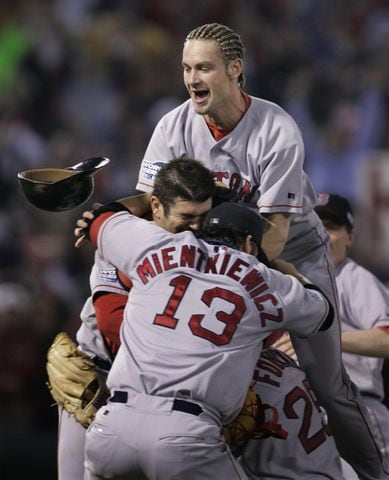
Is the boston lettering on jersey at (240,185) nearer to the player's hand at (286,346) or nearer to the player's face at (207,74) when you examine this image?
the player's face at (207,74)

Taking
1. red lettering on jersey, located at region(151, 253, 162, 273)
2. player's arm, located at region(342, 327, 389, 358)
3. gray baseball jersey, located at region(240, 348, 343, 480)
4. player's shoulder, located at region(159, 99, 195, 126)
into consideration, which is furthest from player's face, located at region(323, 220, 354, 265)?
red lettering on jersey, located at region(151, 253, 162, 273)

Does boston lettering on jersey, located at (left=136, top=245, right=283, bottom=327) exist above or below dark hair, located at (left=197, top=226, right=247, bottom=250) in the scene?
below

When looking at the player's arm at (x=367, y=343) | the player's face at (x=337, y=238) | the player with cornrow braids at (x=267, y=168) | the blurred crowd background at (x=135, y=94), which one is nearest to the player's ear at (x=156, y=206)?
the player with cornrow braids at (x=267, y=168)

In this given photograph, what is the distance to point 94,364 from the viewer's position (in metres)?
5.11

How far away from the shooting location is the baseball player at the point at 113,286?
15.3 ft

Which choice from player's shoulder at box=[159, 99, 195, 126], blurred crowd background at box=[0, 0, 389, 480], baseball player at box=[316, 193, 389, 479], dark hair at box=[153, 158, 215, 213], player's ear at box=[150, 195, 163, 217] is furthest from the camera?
blurred crowd background at box=[0, 0, 389, 480]

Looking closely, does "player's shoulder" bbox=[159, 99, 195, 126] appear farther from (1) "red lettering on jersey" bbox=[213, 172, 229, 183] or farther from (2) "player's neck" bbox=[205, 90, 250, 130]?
(1) "red lettering on jersey" bbox=[213, 172, 229, 183]

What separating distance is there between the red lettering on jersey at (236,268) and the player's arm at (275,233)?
419mm

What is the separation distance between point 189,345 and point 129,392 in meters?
0.29

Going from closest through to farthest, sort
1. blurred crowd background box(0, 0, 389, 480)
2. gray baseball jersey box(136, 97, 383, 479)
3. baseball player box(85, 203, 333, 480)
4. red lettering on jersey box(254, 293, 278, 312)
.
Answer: baseball player box(85, 203, 333, 480) → red lettering on jersey box(254, 293, 278, 312) → gray baseball jersey box(136, 97, 383, 479) → blurred crowd background box(0, 0, 389, 480)

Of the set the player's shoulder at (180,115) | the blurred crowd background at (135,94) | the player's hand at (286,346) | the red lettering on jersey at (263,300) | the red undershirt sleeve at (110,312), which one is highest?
the player's shoulder at (180,115)

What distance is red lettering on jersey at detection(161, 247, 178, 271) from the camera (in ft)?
14.5

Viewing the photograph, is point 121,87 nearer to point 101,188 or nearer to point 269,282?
point 101,188

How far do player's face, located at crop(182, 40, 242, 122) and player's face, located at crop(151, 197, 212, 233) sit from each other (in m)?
0.46
